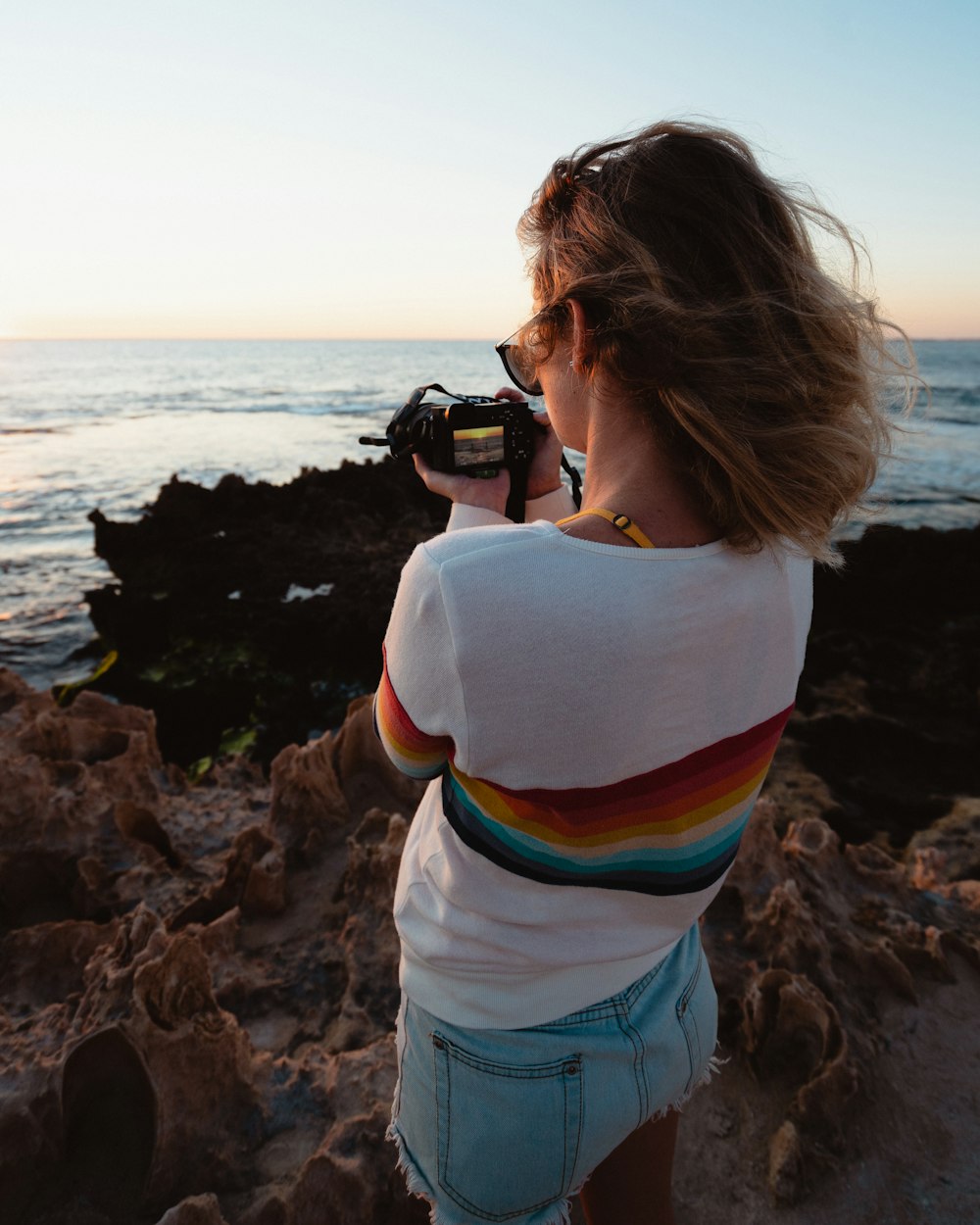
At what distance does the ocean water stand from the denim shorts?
43.7 inches

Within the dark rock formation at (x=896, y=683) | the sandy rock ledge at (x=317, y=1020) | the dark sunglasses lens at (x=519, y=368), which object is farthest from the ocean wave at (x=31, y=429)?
the dark sunglasses lens at (x=519, y=368)

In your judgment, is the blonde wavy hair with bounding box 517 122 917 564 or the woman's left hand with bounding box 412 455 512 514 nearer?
the blonde wavy hair with bounding box 517 122 917 564

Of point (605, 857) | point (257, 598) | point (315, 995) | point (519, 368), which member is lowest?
point (257, 598)

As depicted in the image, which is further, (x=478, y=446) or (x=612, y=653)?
(x=478, y=446)

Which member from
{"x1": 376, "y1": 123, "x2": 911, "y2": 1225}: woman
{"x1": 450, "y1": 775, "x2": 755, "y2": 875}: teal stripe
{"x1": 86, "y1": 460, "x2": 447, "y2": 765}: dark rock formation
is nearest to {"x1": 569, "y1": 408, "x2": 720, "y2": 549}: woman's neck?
{"x1": 376, "y1": 123, "x2": 911, "y2": 1225}: woman

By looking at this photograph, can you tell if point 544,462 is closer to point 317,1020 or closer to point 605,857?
point 605,857

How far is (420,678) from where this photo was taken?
1052 millimetres

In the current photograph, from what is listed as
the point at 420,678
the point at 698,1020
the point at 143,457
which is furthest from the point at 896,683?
the point at 143,457

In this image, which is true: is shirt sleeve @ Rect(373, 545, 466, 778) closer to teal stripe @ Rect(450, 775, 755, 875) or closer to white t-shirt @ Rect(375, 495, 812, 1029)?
white t-shirt @ Rect(375, 495, 812, 1029)

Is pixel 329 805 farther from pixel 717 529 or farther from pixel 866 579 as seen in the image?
pixel 866 579

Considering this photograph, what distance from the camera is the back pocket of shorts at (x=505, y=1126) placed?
1.28 m

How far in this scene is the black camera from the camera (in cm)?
163

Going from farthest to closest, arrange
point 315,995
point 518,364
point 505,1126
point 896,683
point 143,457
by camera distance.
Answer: point 143,457, point 896,683, point 315,995, point 518,364, point 505,1126

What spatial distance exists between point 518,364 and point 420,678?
2.26 feet
